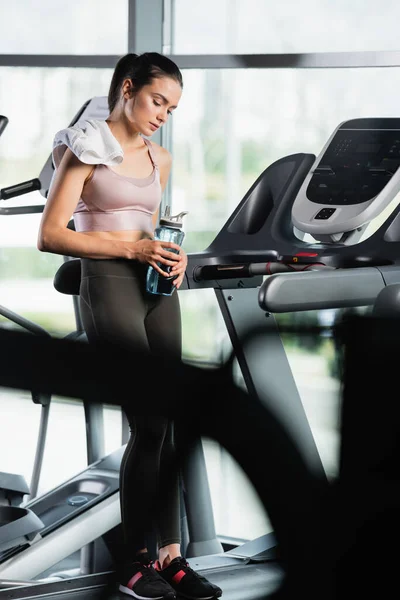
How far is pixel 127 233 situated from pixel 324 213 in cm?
61

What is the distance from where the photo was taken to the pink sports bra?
175 centimetres

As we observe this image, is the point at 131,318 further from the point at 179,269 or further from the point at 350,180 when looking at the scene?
the point at 350,180

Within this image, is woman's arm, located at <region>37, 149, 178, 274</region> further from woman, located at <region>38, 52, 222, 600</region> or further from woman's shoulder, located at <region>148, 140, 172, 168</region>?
woman's shoulder, located at <region>148, 140, 172, 168</region>

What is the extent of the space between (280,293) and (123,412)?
3.94 ft

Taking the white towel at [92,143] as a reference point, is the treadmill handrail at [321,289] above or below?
below

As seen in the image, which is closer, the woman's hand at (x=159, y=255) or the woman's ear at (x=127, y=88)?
the woman's hand at (x=159, y=255)

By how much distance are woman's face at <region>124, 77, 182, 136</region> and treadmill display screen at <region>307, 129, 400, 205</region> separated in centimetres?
59

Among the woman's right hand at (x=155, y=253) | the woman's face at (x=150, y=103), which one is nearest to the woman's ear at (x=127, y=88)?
the woman's face at (x=150, y=103)

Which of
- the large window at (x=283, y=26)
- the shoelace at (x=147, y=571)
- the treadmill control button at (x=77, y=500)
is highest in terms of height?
the large window at (x=283, y=26)

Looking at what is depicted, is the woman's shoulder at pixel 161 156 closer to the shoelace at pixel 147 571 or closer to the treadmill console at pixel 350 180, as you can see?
the treadmill console at pixel 350 180

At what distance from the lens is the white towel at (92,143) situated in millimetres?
1693

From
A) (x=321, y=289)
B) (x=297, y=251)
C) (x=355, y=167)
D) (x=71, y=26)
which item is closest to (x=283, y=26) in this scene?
(x=71, y=26)

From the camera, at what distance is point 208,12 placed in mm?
3293

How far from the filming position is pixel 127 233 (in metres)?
1.79
